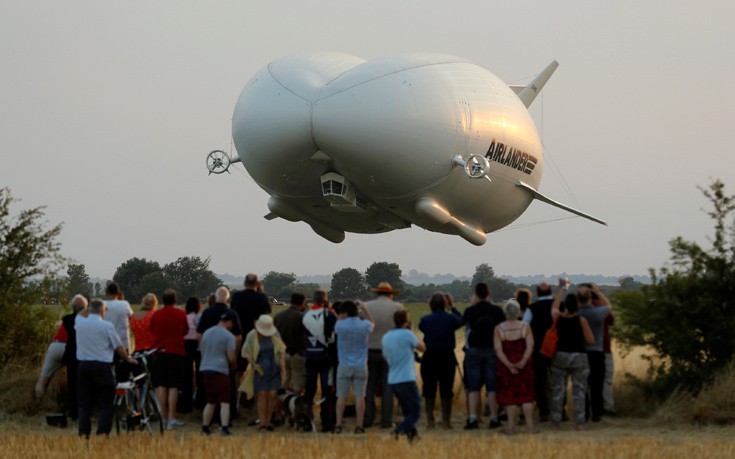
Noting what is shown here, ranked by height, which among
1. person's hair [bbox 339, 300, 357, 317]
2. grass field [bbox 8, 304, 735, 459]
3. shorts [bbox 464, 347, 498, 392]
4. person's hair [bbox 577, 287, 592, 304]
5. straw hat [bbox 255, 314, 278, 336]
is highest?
person's hair [bbox 577, 287, 592, 304]

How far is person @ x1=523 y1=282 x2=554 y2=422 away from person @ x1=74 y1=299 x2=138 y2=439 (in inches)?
234

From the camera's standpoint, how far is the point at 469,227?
111ft

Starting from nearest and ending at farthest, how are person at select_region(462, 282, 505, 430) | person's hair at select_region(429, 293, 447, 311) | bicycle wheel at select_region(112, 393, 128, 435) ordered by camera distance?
1. bicycle wheel at select_region(112, 393, 128, 435)
2. person at select_region(462, 282, 505, 430)
3. person's hair at select_region(429, 293, 447, 311)

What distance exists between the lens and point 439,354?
56.7 ft

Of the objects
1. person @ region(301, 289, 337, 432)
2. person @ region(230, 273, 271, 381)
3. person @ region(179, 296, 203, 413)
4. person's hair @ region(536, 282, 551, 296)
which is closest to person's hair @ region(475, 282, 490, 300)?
person's hair @ region(536, 282, 551, 296)


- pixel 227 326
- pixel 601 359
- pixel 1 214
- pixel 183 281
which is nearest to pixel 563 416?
pixel 601 359

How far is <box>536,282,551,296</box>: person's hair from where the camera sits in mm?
17453

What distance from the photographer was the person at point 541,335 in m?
17.2

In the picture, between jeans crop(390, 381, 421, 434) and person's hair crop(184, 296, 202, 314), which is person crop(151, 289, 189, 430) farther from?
jeans crop(390, 381, 421, 434)

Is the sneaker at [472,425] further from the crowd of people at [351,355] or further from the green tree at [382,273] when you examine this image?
the green tree at [382,273]

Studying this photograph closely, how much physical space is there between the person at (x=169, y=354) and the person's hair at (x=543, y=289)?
542cm

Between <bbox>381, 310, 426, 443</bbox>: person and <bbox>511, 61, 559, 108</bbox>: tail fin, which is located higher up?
<bbox>511, 61, 559, 108</bbox>: tail fin

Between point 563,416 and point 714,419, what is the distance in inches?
89.1

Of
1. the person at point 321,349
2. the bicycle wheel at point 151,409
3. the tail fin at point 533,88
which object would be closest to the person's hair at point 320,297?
the person at point 321,349
